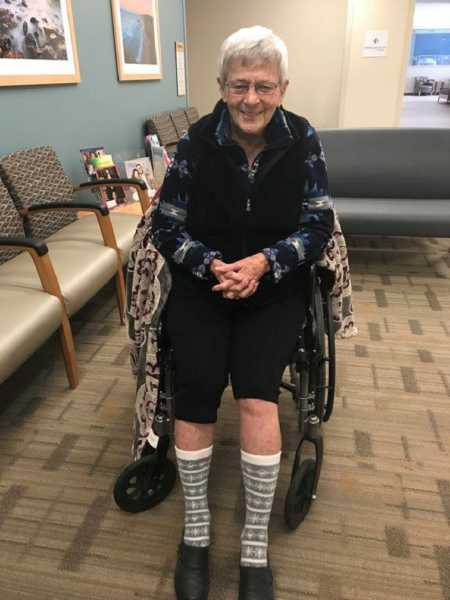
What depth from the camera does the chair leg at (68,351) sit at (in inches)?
77.1

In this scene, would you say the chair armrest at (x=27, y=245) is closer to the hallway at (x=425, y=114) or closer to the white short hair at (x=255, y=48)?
the white short hair at (x=255, y=48)

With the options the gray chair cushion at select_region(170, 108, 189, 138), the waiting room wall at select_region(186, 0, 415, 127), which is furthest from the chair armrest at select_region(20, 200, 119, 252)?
the waiting room wall at select_region(186, 0, 415, 127)

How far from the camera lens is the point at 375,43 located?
6004 mm

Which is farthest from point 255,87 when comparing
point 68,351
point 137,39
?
point 137,39

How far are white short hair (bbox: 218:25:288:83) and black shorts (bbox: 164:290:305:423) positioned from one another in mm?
610

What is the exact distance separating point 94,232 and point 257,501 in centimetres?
174

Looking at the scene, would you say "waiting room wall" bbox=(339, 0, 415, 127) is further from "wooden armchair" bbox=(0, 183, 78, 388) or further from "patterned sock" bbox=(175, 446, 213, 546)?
"patterned sock" bbox=(175, 446, 213, 546)

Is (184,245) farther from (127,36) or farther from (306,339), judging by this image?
(127,36)

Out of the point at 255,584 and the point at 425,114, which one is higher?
the point at 425,114

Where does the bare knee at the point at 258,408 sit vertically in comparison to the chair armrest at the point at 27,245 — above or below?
below

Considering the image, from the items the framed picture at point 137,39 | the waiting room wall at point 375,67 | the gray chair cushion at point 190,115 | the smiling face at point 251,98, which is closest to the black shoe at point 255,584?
the smiling face at point 251,98

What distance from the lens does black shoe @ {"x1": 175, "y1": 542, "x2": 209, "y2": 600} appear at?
1.20m

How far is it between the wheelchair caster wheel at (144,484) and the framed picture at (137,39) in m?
3.19

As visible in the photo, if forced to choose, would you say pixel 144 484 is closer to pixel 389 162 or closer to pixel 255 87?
pixel 255 87
